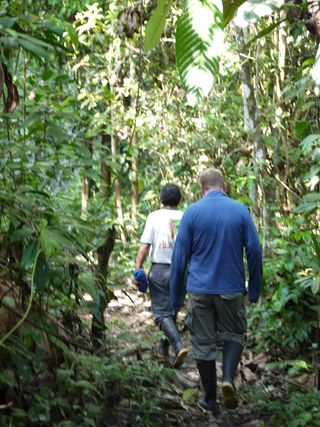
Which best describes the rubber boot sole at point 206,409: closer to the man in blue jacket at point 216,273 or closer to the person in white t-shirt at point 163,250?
the man in blue jacket at point 216,273

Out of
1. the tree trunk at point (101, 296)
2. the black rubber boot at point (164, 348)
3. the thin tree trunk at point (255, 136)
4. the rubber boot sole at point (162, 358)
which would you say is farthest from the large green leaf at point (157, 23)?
the thin tree trunk at point (255, 136)

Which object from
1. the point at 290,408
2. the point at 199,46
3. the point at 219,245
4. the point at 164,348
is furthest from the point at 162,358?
the point at 199,46

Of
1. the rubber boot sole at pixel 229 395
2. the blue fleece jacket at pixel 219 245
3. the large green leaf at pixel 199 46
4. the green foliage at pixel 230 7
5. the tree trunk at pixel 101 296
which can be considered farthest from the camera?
the blue fleece jacket at pixel 219 245

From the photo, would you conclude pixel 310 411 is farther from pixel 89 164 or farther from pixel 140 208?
pixel 140 208

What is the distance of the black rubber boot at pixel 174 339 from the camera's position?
6547 millimetres

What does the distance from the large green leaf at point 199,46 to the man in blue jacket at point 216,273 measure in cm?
435

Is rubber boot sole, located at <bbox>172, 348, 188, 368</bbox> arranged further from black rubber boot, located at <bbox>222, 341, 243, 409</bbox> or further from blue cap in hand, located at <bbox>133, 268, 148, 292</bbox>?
black rubber boot, located at <bbox>222, 341, 243, 409</bbox>

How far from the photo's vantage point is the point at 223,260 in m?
5.27

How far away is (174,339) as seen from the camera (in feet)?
22.0

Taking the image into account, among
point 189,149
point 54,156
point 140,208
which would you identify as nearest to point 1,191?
point 54,156

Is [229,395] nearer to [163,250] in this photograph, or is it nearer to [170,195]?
[163,250]

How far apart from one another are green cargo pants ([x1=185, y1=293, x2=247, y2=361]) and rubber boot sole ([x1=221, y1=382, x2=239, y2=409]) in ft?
0.96

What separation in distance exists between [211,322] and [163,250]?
1.58 meters

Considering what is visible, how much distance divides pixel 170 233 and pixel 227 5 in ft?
18.5
